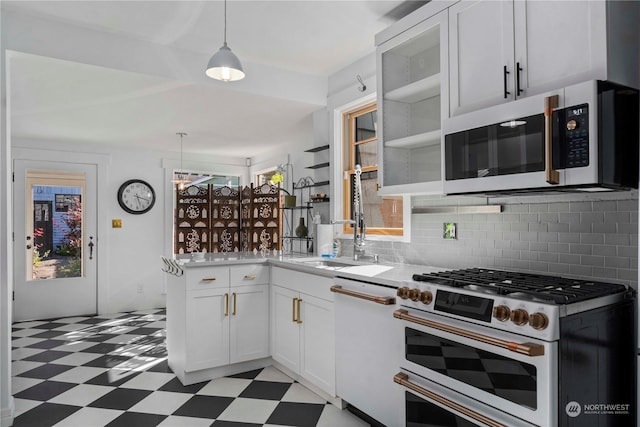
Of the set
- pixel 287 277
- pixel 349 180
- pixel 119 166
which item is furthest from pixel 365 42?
pixel 119 166

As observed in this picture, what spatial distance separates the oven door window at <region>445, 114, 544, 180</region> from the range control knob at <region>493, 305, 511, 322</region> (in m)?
0.59

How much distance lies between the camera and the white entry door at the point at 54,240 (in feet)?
16.6

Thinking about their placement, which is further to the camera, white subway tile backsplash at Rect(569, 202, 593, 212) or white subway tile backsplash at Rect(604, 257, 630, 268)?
white subway tile backsplash at Rect(569, 202, 593, 212)

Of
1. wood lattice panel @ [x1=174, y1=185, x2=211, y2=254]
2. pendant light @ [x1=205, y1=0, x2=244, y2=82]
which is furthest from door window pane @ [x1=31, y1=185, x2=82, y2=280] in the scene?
pendant light @ [x1=205, y1=0, x2=244, y2=82]

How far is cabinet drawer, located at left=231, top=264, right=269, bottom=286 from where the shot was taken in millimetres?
3218

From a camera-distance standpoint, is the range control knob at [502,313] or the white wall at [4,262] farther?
the white wall at [4,262]

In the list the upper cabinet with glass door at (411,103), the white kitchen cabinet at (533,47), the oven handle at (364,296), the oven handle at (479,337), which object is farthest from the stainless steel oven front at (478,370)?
the white kitchen cabinet at (533,47)

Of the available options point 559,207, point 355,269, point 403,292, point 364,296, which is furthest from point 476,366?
point 355,269

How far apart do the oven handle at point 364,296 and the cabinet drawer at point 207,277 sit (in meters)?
1.02

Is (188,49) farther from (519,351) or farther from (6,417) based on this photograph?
(519,351)

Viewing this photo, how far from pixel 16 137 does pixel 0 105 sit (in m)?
3.11

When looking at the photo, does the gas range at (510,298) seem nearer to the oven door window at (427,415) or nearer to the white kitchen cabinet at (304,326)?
the oven door window at (427,415)

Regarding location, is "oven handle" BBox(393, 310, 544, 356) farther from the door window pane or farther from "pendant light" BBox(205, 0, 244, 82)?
the door window pane

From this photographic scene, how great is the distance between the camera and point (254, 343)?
328 cm
